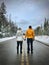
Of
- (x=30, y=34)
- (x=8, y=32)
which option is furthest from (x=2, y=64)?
(x=8, y=32)

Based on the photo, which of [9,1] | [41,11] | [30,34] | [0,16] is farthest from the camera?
[0,16]

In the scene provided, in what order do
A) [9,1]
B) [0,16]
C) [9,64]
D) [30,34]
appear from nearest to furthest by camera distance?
1. [9,64]
2. [30,34]
3. [9,1]
4. [0,16]

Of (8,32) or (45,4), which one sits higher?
(45,4)

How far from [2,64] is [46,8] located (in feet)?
35.8

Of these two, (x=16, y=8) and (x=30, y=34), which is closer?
(x=30, y=34)

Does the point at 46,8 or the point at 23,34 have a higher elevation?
the point at 46,8

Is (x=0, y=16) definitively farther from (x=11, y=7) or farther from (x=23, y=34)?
(x=23, y=34)

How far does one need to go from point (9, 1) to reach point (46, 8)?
2981 millimetres

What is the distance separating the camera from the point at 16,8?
19000 mm

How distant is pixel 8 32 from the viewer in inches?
2196

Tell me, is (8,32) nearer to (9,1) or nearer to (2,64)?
(9,1)

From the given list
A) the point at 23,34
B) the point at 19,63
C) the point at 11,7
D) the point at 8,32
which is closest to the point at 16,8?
the point at 11,7

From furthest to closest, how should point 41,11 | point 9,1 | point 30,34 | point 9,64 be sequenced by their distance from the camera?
point 41,11
point 9,1
point 30,34
point 9,64

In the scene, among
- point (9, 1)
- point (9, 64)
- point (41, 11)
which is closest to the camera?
point (9, 64)
